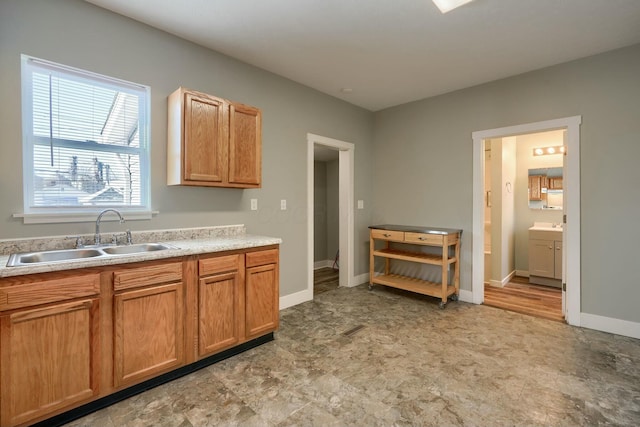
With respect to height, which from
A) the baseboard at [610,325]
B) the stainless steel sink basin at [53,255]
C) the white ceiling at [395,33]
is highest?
the white ceiling at [395,33]

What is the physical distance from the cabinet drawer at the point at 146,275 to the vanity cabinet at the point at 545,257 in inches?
198

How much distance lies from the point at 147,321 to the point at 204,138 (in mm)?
1460

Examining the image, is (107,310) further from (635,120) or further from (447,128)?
(635,120)

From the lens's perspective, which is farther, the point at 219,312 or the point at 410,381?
the point at 219,312

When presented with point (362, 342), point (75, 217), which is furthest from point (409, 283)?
point (75, 217)

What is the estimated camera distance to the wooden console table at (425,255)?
3564 mm

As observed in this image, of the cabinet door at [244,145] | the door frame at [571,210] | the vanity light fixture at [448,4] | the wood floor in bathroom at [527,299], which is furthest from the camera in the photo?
the wood floor in bathroom at [527,299]

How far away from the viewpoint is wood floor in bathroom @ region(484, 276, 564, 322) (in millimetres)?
3441

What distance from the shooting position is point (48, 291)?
1.59 meters

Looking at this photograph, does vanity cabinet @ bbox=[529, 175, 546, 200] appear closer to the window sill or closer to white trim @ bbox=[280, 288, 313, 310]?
white trim @ bbox=[280, 288, 313, 310]

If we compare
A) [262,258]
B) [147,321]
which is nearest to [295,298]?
[262,258]

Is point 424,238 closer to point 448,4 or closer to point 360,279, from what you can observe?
point 360,279

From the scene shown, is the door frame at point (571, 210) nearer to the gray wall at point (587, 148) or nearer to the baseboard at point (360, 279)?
the gray wall at point (587, 148)

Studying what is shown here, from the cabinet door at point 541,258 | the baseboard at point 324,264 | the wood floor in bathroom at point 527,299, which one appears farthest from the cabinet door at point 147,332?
the cabinet door at point 541,258
